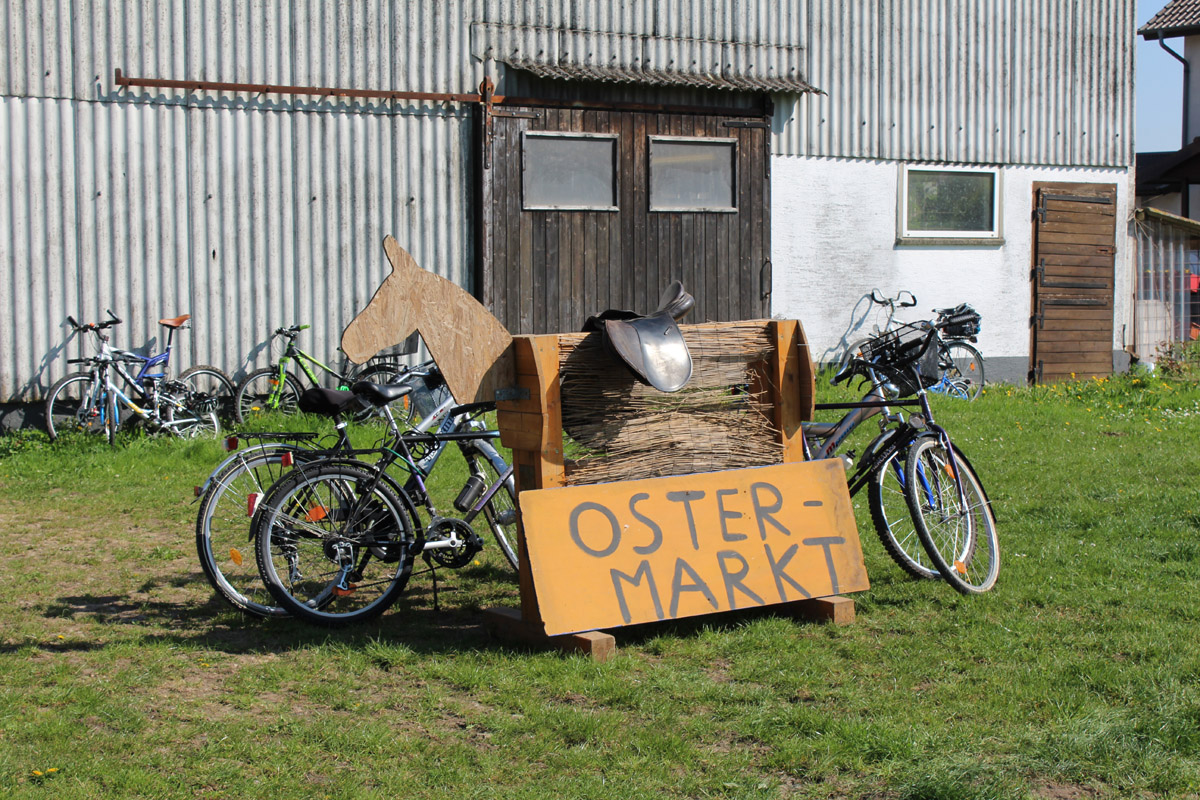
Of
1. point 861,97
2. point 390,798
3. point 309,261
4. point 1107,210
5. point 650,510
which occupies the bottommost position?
point 390,798

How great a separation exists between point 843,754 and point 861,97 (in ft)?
Answer: 36.2

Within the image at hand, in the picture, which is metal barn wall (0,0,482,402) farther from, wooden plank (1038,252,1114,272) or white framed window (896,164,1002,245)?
wooden plank (1038,252,1114,272)

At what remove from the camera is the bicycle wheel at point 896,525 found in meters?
5.35

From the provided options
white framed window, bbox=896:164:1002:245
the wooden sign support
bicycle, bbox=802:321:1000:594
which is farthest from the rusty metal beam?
the wooden sign support

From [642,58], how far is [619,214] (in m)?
1.62

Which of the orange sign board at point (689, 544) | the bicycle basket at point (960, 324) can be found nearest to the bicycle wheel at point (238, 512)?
the orange sign board at point (689, 544)

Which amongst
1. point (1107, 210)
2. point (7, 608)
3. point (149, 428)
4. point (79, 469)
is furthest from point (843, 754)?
point (1107, 210)

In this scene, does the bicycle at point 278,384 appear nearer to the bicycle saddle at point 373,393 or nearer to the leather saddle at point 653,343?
the bicycle saddle at point 373,393

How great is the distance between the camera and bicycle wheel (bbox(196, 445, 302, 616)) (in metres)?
5.05

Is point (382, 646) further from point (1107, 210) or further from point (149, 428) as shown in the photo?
point (1107, 210)

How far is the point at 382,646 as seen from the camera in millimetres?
4707

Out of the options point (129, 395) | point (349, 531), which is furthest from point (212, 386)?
point (349, 531)

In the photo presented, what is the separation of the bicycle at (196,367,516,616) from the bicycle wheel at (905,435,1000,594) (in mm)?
1878

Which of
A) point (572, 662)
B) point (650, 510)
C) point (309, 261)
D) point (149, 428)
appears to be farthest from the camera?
point (309, 261)
